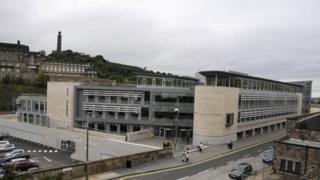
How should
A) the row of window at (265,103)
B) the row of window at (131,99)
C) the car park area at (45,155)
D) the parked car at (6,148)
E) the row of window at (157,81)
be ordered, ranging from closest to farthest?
the car park area at (45,155), the parked car at (6,148), the row of window at (131,99), the row of window at (265,103), the row of window at (157,81)

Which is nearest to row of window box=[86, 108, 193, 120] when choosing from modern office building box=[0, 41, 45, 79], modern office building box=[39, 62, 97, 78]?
modern office building box=[39, 62, 97, 78]

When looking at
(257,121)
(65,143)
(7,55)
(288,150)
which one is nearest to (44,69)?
(7,55)

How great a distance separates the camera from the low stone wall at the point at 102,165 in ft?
85.9

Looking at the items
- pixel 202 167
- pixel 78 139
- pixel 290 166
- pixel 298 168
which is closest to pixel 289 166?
pixel 290 166

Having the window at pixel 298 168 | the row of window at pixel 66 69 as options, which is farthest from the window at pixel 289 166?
the row of window at pixel 66 69

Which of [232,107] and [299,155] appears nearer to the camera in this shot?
[299,155]

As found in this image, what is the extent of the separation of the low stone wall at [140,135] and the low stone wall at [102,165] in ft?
33.5

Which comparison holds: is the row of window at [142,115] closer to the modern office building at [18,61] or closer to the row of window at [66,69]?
the row of window at [66,69]

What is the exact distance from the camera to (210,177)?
32.8 metres

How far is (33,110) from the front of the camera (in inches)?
2783

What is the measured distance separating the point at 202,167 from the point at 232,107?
18.7 meters

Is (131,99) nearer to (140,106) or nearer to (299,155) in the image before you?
(140,106)

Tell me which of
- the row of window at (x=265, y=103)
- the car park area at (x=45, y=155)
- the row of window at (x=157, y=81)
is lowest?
the car park area at (x=45, y=155)

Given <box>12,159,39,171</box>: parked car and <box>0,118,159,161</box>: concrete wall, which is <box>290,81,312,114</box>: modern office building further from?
<box>12,159,39,171</box>: parked car
